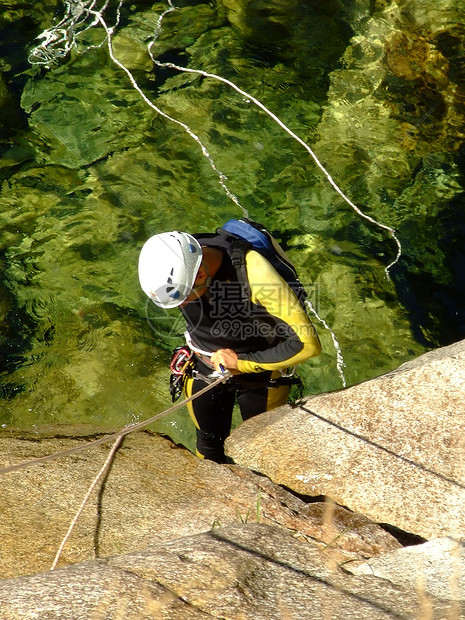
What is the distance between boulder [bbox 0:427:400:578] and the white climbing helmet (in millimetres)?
1167

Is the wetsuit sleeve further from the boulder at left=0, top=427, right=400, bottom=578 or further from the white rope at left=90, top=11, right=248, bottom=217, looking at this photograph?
the white rope at left=90, top=11, right=248, bottom=217

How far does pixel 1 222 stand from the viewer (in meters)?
7.39

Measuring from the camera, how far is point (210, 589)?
2611mm

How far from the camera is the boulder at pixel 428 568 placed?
267cm

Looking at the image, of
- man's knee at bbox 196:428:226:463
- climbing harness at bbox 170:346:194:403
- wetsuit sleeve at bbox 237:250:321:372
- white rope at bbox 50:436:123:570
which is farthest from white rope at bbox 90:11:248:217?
white rope at bbox 50:436:123:570

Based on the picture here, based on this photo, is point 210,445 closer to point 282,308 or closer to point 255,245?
point 282,308

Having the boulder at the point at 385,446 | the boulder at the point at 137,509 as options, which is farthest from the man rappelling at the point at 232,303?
the boulder at the point at 137,509

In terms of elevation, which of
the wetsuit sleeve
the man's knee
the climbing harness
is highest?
the wetsuit sleeve

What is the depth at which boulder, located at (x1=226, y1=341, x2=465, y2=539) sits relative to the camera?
3.61m

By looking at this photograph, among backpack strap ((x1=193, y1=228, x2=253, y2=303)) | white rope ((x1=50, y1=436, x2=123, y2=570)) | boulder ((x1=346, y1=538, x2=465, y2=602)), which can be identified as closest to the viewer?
boulder ((x1=346, y1=538, x2=465, y2=602))

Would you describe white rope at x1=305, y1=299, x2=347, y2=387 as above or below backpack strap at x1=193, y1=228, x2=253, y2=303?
below

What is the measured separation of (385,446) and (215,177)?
186 inches

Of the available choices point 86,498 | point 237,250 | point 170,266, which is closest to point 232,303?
point 237,250

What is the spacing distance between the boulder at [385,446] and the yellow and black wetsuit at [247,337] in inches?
16.5
